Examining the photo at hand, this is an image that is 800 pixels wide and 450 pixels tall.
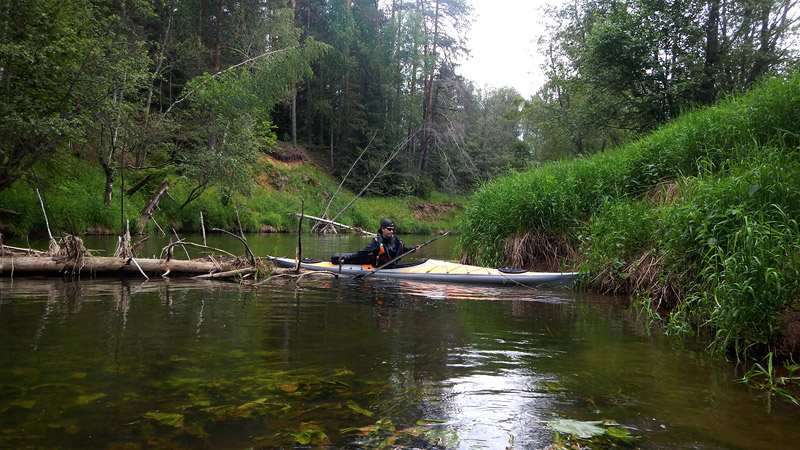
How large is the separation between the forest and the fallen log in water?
178 inches

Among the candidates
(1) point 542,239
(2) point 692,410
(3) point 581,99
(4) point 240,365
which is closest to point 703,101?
(1) point 542,239

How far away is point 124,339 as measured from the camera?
12.1ft

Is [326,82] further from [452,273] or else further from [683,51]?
[452,273]

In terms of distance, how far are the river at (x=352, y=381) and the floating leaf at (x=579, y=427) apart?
22 mm

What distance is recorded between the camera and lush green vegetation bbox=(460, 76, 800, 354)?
361 centimetres

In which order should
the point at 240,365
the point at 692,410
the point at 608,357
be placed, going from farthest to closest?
the point at 608,357, the point at 240,365, the point at 692,410

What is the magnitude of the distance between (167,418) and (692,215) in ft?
16.2

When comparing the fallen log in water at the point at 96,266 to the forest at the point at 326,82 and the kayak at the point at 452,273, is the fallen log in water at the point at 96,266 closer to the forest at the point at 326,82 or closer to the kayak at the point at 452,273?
the kayak at the point at 452,273

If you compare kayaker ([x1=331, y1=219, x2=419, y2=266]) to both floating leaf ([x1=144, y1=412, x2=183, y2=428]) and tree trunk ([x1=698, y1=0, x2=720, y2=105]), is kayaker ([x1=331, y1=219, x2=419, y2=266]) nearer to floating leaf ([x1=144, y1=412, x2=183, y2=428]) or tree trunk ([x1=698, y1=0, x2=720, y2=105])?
floating leaf ([x1=144, y1=412, x2=183, y2=428])

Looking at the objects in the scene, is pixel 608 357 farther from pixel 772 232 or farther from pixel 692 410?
pixel 772 232

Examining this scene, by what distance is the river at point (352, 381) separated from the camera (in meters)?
2.20

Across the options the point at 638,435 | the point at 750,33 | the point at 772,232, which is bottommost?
the point at 638,435

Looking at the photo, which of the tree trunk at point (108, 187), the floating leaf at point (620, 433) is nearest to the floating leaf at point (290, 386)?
the floating leaf at point (620, 433)

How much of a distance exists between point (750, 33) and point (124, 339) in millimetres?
15394
